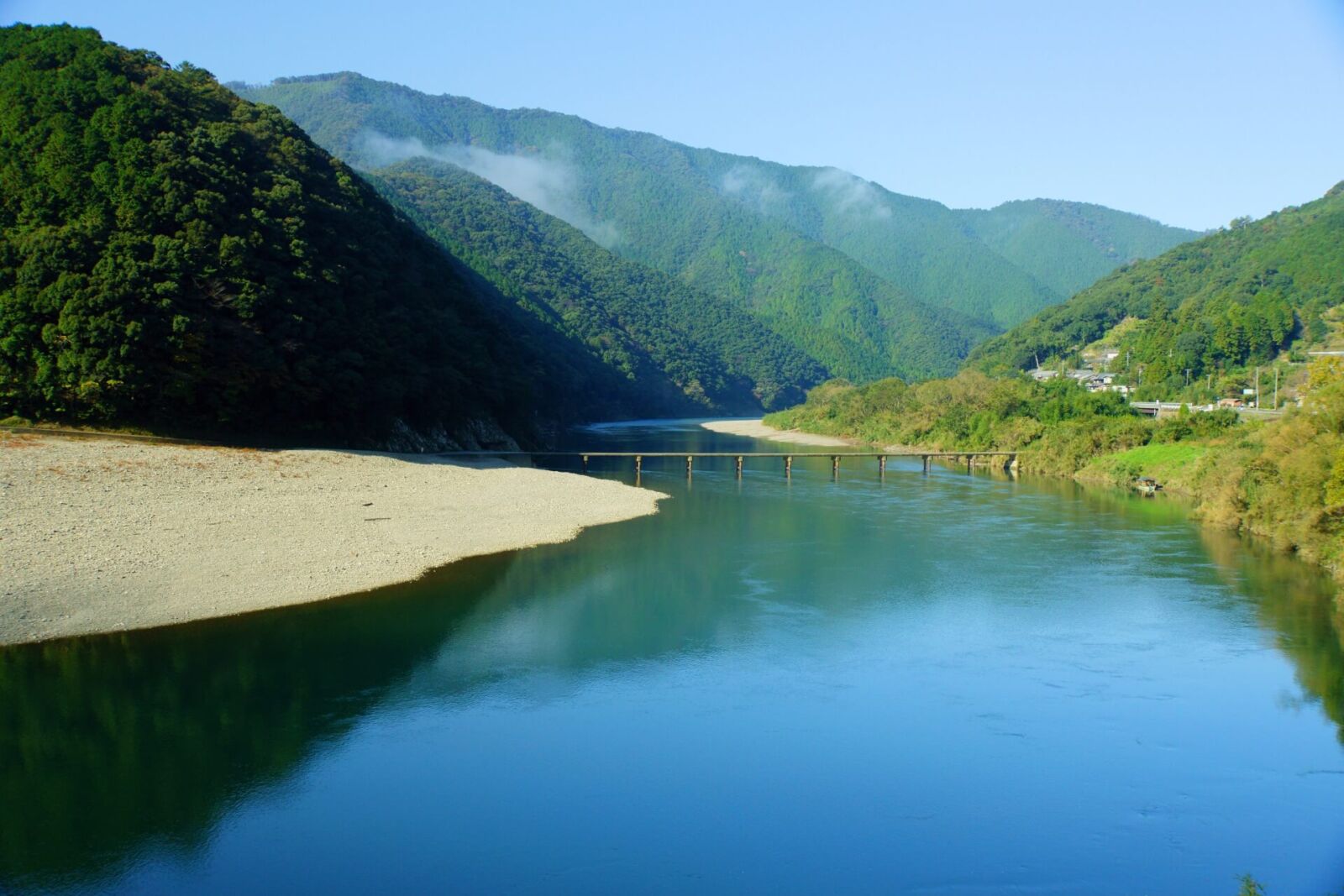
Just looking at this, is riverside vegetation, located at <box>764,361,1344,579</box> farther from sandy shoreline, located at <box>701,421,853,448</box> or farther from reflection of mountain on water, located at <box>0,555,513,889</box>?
reflection of mountain on water, located at <box>0,555,513,889</box>

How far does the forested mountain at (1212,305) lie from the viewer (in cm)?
7844

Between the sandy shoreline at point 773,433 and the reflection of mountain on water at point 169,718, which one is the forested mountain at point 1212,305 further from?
the reflection of mountain on water at point 169,718

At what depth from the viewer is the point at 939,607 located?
80.5ft

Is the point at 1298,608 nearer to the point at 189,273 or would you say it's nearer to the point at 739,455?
the point at 739,455

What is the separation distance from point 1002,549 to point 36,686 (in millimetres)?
26176

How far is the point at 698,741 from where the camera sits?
1570cm

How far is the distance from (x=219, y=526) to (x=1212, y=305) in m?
90.6

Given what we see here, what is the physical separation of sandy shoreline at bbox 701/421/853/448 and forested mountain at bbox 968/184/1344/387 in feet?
84.3

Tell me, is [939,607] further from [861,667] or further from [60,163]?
[60,163]

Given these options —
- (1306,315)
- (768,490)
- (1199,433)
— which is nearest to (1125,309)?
(1306,315)

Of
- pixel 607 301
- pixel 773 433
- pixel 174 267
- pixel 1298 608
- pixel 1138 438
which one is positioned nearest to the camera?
pixel 1298 608

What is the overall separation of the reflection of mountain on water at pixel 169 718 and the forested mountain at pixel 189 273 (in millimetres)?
16986

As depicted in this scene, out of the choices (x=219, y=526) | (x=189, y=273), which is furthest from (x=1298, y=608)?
(x=189, y=273)

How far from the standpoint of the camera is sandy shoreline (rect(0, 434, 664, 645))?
67.8 feet
